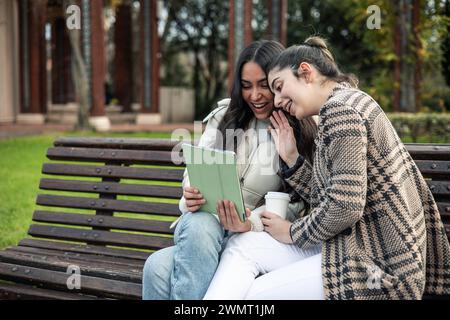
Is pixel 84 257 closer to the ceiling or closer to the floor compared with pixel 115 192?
closer to the floor

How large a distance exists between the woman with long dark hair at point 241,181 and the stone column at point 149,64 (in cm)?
1492

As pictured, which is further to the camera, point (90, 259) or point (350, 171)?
point (90, 259)

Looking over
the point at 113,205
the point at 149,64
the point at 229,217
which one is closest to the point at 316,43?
the point at 229,217

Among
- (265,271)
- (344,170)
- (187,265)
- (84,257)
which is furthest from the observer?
(84,257)

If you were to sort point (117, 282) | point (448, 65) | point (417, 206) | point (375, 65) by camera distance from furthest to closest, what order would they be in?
point (375, 65), point (448, 65), point (117, 282), point (417, 206)

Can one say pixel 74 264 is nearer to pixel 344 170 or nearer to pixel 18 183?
pixel 344 170

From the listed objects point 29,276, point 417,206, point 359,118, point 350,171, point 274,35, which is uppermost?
point 274,35

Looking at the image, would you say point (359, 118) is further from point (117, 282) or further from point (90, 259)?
point (90, 259)

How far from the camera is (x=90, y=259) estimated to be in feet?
11.2

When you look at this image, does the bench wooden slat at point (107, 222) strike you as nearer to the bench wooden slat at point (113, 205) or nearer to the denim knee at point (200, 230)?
the bench wooden slat at point (113, 205)

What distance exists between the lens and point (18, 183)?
7.63m

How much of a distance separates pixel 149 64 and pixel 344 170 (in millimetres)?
16046
